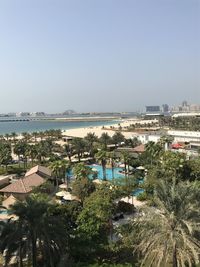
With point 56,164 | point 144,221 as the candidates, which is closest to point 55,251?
point 144,221

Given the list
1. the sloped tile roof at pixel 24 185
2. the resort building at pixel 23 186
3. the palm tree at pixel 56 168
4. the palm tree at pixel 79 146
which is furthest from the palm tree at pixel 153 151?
the palm tree at pixel 79 146

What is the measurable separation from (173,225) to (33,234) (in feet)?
27.3

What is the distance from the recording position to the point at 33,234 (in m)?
22.1

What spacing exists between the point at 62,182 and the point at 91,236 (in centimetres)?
3011

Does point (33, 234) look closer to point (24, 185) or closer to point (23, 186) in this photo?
point (23, 186)

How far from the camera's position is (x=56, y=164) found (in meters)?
48.6

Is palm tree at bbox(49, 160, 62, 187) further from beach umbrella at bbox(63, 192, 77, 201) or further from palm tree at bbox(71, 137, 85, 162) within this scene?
palm tree at bbox(71, 137, 85, 162)

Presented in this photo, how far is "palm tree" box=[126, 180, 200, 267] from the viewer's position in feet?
60.5

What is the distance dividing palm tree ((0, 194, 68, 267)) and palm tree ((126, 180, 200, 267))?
18.6 ft

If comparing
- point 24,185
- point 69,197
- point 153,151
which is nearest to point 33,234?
point 69,197

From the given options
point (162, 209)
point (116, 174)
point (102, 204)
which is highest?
point (162, 209)

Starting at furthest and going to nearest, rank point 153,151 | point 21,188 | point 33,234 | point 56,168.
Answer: point 153,151 < point 56,168 < point 21,188 < point 33,234

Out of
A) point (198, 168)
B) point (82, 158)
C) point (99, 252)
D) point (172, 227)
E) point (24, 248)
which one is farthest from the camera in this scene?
point (82, 158)

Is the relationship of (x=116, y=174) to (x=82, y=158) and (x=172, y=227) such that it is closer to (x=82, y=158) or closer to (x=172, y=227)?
(x=82, y=158)
